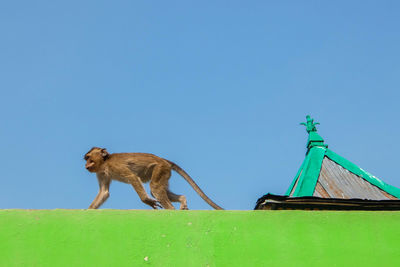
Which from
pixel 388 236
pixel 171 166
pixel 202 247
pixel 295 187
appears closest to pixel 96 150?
pixel 171 166

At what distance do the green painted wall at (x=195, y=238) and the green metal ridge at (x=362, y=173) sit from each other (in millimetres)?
3631

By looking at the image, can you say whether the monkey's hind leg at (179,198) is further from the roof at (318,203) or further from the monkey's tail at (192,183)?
the roof at (318,203)

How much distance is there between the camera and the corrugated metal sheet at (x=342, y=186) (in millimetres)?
7508

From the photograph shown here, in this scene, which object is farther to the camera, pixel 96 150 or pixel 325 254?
pixel 96 150

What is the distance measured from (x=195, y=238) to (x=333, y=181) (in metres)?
4.33

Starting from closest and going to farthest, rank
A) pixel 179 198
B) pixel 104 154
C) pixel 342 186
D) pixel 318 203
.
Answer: pixel 318 203, pixel 179 198, pixel 342 186, pixel 104 154

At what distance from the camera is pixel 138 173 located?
768 cm

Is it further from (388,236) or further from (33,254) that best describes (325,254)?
(33,254)

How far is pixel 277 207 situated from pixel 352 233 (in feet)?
3.05

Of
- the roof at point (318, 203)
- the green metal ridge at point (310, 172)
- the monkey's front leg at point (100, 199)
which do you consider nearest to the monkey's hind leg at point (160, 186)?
the monkey's front leg at point (100, 199)

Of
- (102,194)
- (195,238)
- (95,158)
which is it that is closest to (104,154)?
(95,158)

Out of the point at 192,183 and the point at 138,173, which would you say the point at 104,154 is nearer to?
the point at 138,173

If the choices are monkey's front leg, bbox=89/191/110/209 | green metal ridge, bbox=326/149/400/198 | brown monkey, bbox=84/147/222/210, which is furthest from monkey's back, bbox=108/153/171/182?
green metal ridge, bbox=326/149/400/198

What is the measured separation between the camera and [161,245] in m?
3.88
